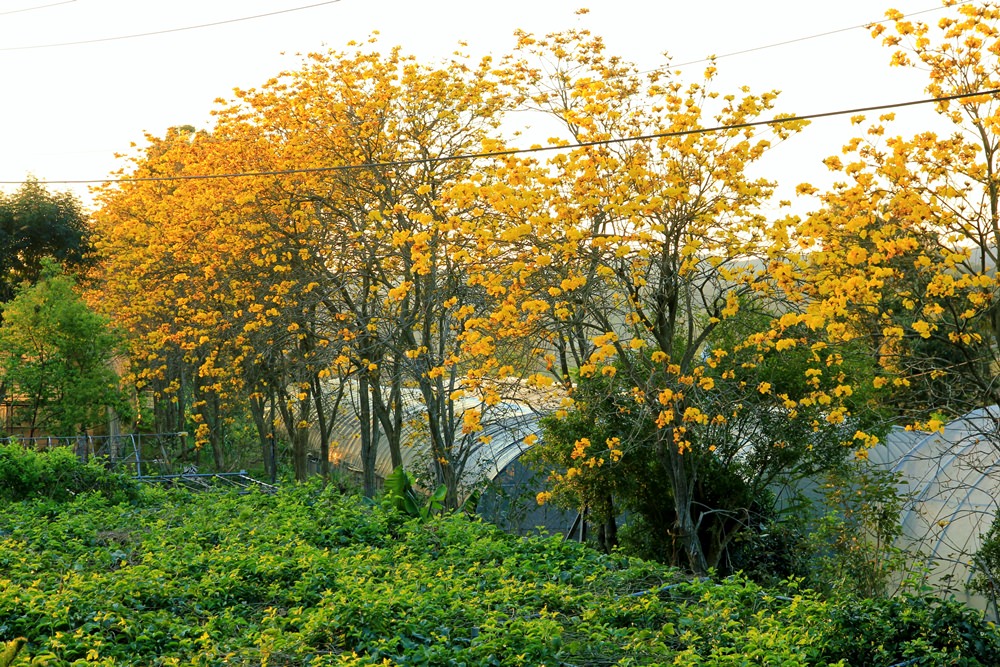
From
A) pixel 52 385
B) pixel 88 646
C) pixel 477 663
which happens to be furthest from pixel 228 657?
pixel 52 385

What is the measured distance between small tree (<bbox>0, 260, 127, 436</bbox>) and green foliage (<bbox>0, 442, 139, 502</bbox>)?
8963 mm

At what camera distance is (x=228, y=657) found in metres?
6.34

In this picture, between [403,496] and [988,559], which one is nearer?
[988,559]

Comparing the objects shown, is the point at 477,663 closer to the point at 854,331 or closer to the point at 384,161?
the point at 854,331

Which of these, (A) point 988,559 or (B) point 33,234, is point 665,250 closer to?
(A) point 988,559

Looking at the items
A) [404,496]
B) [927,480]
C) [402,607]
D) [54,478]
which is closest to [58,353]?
[54,478]

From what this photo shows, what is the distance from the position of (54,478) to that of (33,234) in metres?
18.9

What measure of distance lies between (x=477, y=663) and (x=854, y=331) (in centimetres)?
665

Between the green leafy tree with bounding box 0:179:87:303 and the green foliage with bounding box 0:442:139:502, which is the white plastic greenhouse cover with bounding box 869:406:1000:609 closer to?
the green foliage with bounding box 0:442:139:502

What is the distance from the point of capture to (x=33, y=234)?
3028 centimetres

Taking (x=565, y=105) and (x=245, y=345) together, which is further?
(x=245, y=345)

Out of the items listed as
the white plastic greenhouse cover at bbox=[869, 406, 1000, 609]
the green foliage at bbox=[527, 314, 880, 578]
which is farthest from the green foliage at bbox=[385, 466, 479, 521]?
the white plastic greenhouse cover at bbox=[869, 406, 1000, 609]

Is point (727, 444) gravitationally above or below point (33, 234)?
below

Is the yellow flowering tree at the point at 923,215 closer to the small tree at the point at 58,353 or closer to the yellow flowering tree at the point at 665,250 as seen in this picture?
the yellow flowering tree at the point at 665,250
